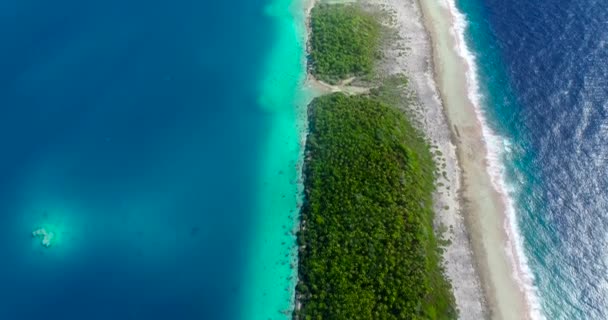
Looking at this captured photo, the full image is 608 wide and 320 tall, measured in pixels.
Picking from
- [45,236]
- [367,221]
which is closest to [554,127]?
[367,221]

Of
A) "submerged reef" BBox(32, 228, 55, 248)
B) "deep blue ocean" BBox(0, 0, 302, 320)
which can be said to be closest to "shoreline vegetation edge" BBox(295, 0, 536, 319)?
"deep blue ocean" BBox(0, 0, 302, 320)

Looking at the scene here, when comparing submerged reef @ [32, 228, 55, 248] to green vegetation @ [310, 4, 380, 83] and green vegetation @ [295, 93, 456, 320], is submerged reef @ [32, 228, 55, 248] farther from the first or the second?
green vegetation @ [310, 4, 380, 83]

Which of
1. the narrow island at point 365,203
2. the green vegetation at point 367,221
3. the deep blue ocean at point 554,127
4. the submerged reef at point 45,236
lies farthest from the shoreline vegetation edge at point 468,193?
the submerged reef at point 45,236

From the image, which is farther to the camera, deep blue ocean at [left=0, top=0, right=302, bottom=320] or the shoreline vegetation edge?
deep blue ocean at [left=0, top=0, right=302, bottom=320]

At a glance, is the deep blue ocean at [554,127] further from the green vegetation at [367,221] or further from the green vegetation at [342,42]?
the green vegetation at [342,42]

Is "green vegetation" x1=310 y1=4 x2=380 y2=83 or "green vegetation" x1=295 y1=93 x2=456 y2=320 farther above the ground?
"green vegetation" x1=310 y1=4 x2=380 y2=83

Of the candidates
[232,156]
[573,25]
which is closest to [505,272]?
[232,156]

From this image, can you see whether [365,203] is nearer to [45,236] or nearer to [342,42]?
[342,42]
